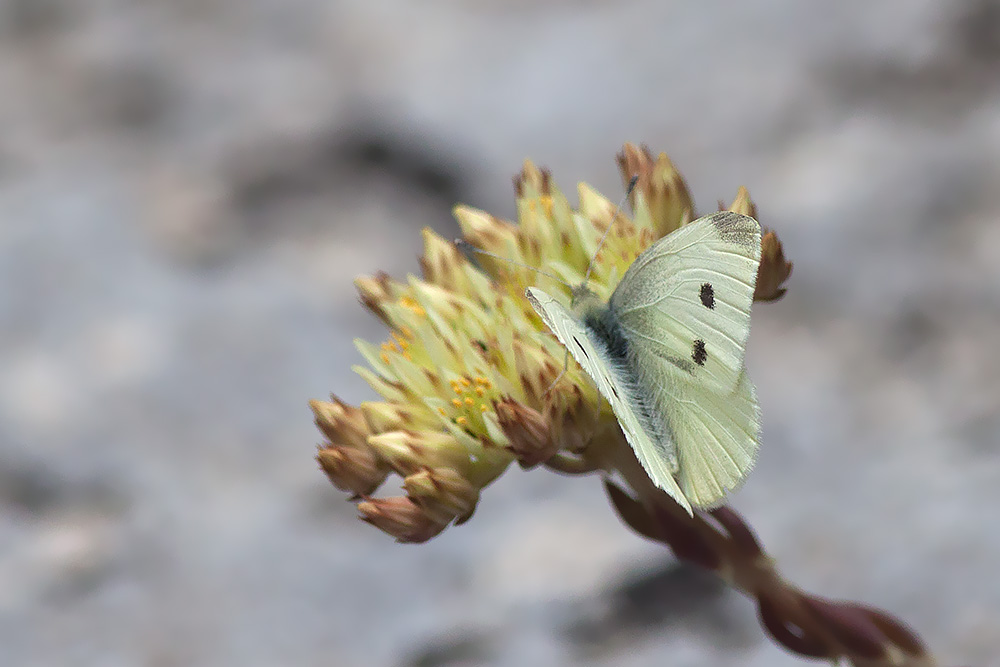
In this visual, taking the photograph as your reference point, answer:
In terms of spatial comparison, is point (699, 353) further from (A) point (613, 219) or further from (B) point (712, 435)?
(A) point (613, 219)

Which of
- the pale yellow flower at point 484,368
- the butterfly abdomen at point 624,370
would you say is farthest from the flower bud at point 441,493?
the butterfly abdomen at point 624,370

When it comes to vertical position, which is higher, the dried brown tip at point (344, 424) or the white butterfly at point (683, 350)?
the dried brown tip at point (344, 424)

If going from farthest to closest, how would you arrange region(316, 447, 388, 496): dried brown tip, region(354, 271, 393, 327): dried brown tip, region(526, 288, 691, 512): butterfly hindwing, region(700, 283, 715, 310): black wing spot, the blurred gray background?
1. the blurred gray background
2. region(354, 271, 393, 327): dried brown tip
3. region(316, 447, 388, 496): dried brown tip
4. region(700, 283, 715, 310): black wing spot
5. region(526, 288, 691, 512): butterfly hindwing

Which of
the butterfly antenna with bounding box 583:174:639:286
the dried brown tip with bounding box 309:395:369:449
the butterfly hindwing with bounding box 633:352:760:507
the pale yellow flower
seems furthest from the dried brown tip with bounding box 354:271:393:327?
the butterfly hindwing with bounding box 633:352:760:507

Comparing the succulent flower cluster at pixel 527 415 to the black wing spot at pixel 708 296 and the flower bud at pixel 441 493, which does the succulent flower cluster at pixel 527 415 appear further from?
the black wing spot at pixel 708 296

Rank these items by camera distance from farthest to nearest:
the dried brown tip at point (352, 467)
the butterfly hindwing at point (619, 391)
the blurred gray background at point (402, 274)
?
the blurred gray background at point (402, 274) < the dried brown tip at point (352, 467) < the butterfly hindwing at point (619, 391)

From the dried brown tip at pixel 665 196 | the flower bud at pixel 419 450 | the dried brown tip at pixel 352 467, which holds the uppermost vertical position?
the dried brown tip at pixel 665 196

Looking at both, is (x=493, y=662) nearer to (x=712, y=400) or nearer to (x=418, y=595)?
(x=418, y=595)

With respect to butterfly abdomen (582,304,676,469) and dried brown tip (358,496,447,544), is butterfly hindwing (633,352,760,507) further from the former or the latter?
dried brown tip (358,496,447,544)

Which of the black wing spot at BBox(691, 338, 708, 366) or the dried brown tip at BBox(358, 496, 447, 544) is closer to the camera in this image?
the black wing spot at BBox(691, 338, 708, 366)
